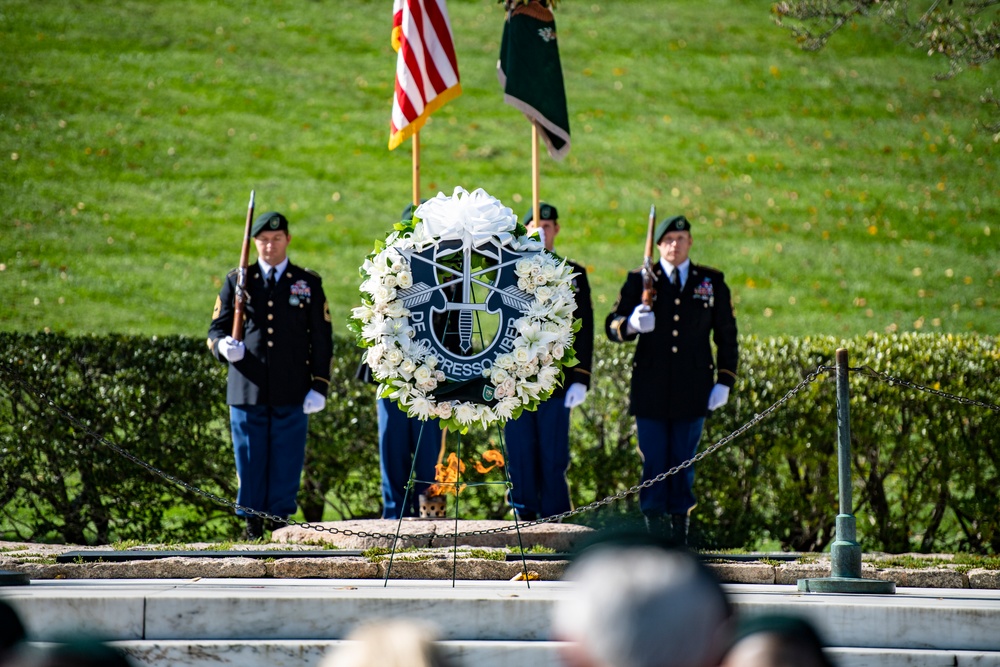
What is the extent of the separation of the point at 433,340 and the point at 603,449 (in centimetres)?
354

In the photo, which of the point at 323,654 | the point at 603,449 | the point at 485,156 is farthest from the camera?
the point at 485,156

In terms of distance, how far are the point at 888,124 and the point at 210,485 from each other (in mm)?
15573

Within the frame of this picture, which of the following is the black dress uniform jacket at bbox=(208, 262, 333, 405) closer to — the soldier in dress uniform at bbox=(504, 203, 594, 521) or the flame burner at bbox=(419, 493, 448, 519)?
the flame burner at bbox=(419, 493, 448, 519)

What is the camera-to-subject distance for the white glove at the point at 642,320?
8305 millimetres

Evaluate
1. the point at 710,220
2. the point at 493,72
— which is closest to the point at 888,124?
the point at 710,220

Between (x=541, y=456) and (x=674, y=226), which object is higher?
(x=674, y=226)

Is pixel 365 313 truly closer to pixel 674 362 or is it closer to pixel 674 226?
pixel 674 362

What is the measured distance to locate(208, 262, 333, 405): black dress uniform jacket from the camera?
27.3 feet

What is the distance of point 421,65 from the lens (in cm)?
912

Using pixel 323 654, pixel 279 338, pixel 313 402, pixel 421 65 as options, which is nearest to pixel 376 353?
pixel 323 654

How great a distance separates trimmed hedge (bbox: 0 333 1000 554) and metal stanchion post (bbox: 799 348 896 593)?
268 cm

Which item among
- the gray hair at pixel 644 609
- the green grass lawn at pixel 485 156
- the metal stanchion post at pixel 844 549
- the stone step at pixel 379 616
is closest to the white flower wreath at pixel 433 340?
the stone step at pixel 379 616

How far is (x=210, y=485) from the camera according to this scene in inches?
374

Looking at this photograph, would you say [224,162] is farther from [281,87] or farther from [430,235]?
[430,235]
